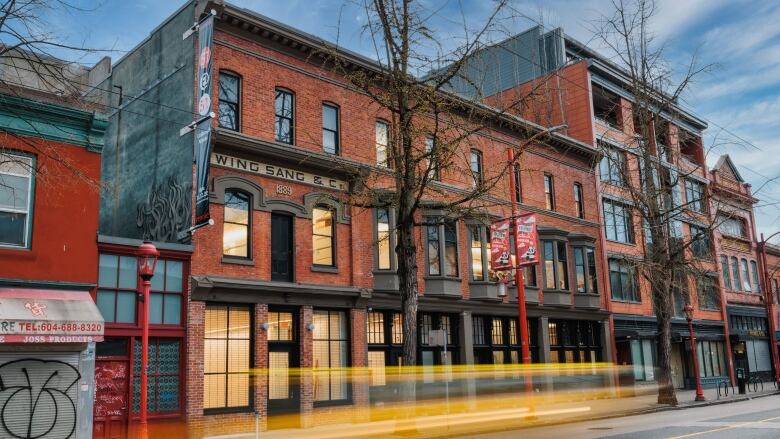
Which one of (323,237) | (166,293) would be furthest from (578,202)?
(166,293)

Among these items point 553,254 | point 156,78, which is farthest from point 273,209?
point 553,254

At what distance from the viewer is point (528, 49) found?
126ft

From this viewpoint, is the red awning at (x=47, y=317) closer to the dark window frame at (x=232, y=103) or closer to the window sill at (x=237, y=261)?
the window sill at (x=237, y=261)

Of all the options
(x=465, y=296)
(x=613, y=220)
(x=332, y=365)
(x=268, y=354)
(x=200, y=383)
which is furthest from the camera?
(x=613, y=220)

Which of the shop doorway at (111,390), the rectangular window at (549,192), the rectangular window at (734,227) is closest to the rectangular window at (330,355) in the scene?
the shop doorway at (111,390)

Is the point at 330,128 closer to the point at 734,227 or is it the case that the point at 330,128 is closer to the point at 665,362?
the point at 665,362

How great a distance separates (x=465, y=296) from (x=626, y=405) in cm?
829

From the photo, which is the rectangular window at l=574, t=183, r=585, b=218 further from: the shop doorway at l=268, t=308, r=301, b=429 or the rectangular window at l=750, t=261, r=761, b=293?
the rectangular window at l=750, t=261, r=761, b=293

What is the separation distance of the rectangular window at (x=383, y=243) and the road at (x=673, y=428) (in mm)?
7517

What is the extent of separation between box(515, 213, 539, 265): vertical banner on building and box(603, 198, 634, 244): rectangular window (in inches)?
639

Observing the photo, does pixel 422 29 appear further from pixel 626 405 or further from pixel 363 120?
pixel 626 405

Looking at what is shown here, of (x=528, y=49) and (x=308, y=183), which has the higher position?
(x=528, y=49)

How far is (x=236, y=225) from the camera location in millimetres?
19891

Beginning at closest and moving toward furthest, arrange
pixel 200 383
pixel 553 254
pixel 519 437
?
1. pixel 519 437
2. pixel 200 383
3. pixel 553 254
